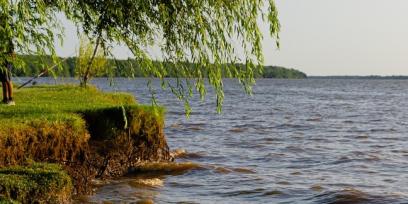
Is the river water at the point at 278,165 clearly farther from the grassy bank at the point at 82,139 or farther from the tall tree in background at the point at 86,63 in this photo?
the tall tree in background at the point at 86,63

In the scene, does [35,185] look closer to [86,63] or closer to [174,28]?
[174,28]

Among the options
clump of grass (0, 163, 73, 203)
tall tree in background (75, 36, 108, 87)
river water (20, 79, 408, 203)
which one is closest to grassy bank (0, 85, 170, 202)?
clump of grass (0, 163, 73, 203)

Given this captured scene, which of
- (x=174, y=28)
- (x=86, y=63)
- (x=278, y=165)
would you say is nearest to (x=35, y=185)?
(x=174, y=28)

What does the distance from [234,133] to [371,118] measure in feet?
51.4

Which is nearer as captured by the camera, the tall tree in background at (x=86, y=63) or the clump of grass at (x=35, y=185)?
the clump of grass at (x=35, y=185)

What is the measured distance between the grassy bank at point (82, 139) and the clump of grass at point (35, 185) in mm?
183

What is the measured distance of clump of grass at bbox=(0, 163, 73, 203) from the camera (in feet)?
31.6

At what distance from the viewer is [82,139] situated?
13.7 metres

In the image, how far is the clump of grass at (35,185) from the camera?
9633 mm

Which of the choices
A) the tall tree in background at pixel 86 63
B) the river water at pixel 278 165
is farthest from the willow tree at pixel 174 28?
the tall tree in background at pixel 86 63

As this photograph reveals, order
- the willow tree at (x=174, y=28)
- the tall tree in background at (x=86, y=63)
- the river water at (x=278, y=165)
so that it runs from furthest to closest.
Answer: the tall tree in background at (x=86, y=63)
the river water at (x=278, y=165)
the willow tree at (x=174, y=28)

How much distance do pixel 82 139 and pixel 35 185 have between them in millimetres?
3825

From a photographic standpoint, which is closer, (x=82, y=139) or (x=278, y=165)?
(x=82, y=139)

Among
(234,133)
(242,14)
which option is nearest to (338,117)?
Answer: (234,133)
